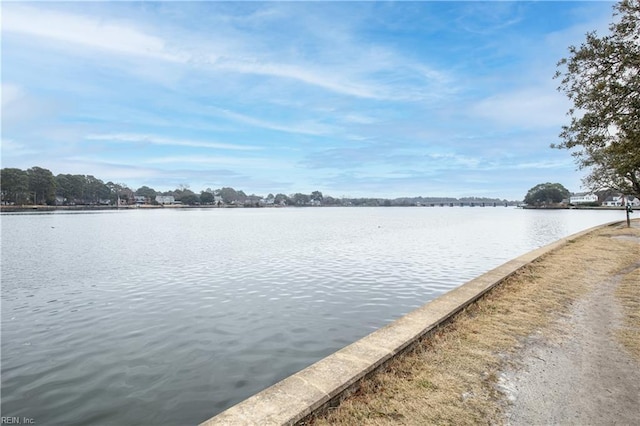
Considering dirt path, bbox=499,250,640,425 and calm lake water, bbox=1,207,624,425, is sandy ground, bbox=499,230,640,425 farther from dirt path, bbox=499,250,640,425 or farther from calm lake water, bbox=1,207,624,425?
calm lake water, bbox=1,207,624,425

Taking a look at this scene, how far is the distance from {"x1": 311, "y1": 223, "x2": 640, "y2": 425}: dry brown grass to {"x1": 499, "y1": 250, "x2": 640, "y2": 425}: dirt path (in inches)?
9.7

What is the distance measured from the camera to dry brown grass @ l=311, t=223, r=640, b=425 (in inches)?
149

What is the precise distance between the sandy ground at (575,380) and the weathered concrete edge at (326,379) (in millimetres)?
1535

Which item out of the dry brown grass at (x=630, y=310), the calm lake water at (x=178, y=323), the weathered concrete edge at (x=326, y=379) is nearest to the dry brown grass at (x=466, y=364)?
the dry brown grass at (x=630, y=310)

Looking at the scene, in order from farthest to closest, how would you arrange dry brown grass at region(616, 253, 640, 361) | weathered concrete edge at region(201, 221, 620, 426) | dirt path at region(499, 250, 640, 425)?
dry brown grass at region(616, 253, 640, 361)
dirt path at region(499, 250, 640, 425)
weathered concrete edge at region(201, 221, 620, 426)

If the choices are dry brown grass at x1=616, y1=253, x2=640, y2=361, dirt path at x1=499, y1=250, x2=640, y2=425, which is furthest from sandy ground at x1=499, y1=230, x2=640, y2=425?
dry brown grass at x1=616, y1=253, x2=640, y2=361

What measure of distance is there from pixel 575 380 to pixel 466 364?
136cm

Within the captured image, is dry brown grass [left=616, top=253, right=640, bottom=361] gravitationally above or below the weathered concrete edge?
below

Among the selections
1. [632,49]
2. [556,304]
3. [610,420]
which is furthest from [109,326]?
[632,49]

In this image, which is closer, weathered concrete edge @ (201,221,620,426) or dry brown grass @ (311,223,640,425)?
weathered concrete edge @ (201,221,620,426)

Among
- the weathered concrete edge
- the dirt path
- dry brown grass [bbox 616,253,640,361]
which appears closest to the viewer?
the weathered concrete edge

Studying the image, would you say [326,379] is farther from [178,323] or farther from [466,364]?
[178,323]

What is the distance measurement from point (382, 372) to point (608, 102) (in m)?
9.59

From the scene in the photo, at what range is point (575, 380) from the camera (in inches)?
181
